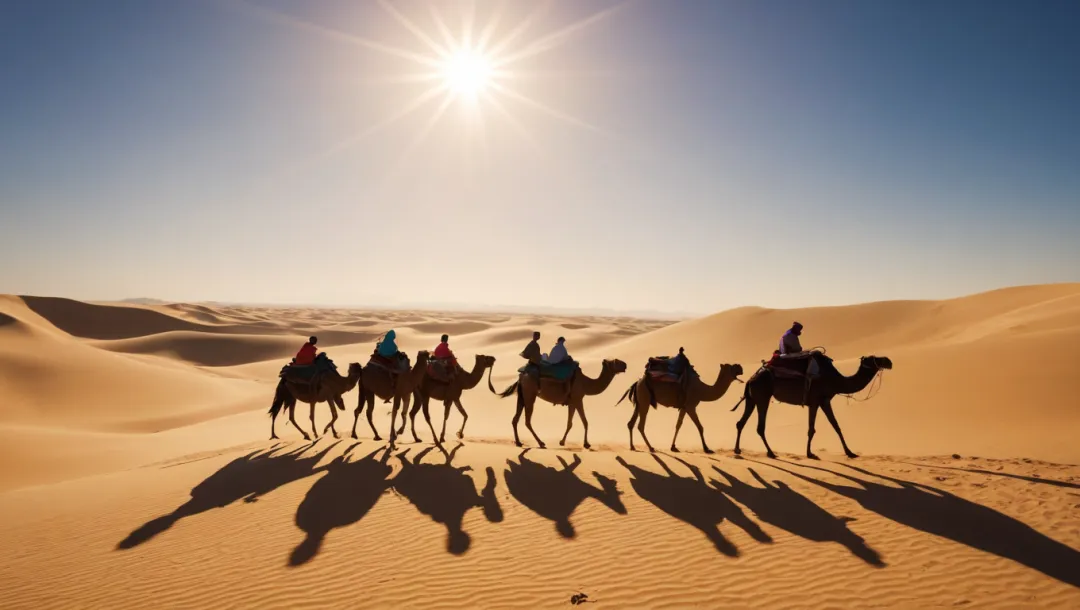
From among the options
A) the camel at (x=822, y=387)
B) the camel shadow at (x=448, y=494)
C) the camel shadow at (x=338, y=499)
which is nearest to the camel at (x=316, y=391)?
the camel shadow at (x=338, y=499)

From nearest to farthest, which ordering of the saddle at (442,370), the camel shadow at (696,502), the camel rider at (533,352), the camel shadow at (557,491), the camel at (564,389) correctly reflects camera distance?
1. the camel shadow at (696,502)
2. the camel shadow at (557,491)
3. the camel rider at (533,352)
4. the camel at (564,389)
5. the saddle at (442,370)

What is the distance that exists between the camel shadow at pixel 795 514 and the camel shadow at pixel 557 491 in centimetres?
191

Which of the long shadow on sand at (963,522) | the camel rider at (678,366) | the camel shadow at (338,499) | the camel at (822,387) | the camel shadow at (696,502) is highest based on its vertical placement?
the camel rider at (678,366)

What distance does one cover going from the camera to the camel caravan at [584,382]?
35.4 feet

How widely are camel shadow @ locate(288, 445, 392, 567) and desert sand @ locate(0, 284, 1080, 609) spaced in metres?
0.05

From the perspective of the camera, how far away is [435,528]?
729 cm

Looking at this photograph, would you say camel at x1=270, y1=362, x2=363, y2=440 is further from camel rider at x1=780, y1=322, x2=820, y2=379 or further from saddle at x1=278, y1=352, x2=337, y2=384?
camel rider at x1=780, y1=322, x2=820, y2=379

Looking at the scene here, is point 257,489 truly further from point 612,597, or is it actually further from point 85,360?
point 85,360

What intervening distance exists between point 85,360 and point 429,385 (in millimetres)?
Answer: 25759

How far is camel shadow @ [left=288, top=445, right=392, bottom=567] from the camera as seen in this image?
704cm

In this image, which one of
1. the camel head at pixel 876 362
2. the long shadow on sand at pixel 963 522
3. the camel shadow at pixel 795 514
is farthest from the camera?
the camel head at pixel 876 362

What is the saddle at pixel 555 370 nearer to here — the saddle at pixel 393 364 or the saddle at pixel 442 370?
the saddle at pixel 442 370

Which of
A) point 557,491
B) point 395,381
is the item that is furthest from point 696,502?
point 395,381

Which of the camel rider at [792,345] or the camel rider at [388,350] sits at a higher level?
the camel rider at [388,350]
